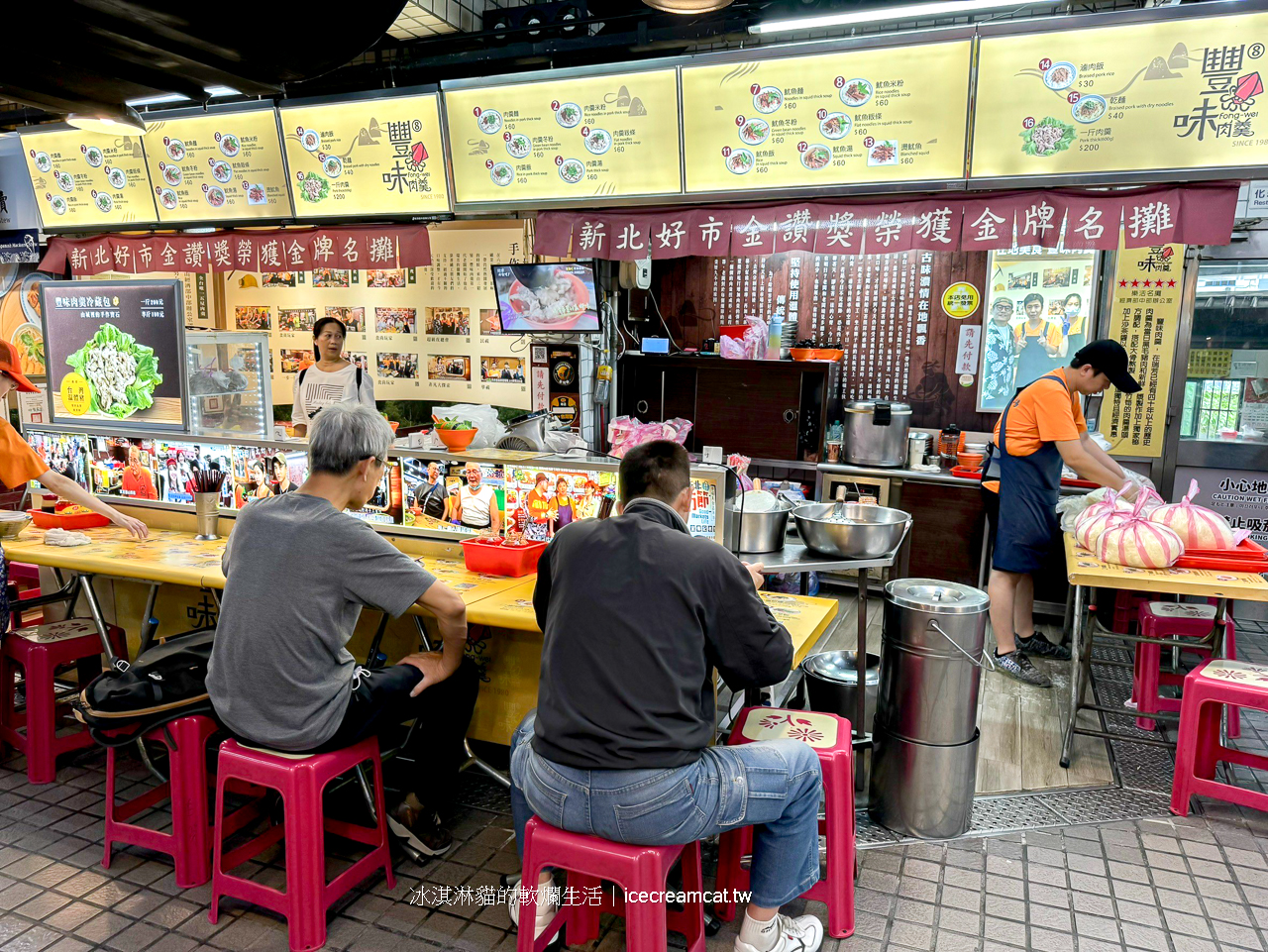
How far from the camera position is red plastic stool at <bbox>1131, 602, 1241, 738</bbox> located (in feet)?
14.2

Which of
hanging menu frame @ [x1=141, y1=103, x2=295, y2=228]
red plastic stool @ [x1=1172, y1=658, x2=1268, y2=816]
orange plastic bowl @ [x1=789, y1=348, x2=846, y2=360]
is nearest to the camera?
red plastic stool @ [x1=1172, y1=658, x2=1268, y2=816]

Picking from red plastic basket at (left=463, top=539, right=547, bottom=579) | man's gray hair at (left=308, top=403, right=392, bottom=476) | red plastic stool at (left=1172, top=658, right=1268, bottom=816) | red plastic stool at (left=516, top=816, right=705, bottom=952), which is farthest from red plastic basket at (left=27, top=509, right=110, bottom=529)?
red plastic stool at (left=1172, top=658, right=1268, bottom=816)

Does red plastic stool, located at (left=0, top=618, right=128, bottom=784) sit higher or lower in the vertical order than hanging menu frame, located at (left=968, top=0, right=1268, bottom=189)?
lower

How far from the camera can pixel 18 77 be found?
0.85m

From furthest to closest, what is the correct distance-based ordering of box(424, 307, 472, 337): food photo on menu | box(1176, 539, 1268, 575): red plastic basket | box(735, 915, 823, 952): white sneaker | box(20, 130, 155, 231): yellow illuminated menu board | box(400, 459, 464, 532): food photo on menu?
box(424, 307, 472, 337): food photo on menu → box(20, 130, 155, 231): yellow illuminated menu board → box(400, 459, 464, 532): food photo on menu → box(1176, 539, 1268, 575): red plastic basket → box(735, 915, 823, 952): white sneaker

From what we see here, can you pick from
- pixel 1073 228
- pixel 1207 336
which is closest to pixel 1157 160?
pixel 1073 228

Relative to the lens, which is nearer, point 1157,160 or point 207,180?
point 1157,160

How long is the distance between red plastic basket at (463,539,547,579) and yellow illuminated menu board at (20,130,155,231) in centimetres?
480

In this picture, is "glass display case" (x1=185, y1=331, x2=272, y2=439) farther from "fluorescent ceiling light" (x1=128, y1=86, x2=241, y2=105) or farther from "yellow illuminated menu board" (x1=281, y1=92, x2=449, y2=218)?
"fluorescent ceiling light" (x1=128, y1=86, x2=241, y2=105)

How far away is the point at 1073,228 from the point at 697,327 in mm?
4036

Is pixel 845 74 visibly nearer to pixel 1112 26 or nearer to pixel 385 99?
pixel 1112 26

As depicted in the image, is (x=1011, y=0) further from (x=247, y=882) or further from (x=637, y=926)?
(x=247, y=882)

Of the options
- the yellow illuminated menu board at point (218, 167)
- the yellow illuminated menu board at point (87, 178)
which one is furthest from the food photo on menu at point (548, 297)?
the yellow illuminated menu board at point (87, 178)

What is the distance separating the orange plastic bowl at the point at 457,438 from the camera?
4.16 metres
